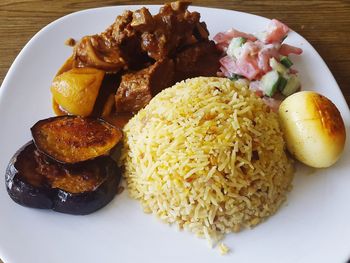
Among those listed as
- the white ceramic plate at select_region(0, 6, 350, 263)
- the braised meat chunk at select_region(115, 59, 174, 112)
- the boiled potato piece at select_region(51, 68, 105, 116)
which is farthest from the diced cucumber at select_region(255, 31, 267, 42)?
the boiled potato piece at select_region(51, 68, 105, 116)

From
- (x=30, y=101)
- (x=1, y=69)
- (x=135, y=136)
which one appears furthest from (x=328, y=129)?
(x=1, y=69)

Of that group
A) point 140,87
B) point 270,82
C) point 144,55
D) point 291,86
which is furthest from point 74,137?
point 291,86

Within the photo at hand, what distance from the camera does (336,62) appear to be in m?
3.61

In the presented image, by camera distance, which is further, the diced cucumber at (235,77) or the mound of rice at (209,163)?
the diced cucumber at (235,77)

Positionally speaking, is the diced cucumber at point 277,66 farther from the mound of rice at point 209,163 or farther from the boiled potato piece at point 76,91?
the boiled potato piece at point 76,91

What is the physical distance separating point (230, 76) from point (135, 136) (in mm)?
774

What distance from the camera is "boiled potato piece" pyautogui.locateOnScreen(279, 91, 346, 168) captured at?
258 centimetres

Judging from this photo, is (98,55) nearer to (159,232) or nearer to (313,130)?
(159,232)

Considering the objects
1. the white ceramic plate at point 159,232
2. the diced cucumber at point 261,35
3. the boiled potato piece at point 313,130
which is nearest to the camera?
the white ceramic plate at point 159,232

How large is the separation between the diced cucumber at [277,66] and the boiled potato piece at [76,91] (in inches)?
40.9

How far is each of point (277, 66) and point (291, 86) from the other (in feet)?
0.47

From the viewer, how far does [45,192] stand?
2.45 metres

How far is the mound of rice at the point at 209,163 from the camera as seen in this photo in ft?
8.13

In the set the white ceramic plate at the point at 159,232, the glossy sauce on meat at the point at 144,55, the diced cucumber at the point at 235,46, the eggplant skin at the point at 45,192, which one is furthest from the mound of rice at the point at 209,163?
the diced cucumber at the point at 235,46
